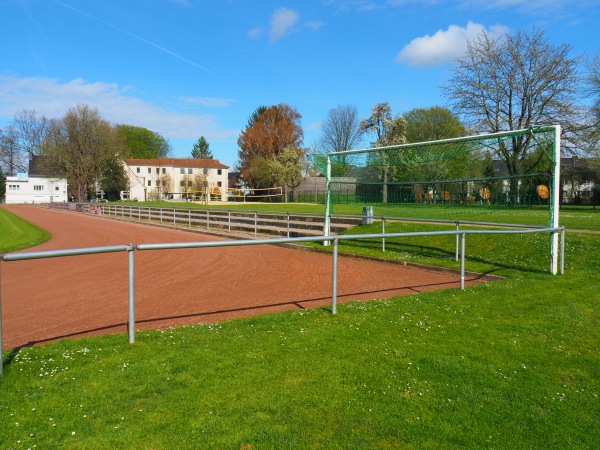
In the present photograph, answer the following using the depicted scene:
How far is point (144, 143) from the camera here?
109 meters

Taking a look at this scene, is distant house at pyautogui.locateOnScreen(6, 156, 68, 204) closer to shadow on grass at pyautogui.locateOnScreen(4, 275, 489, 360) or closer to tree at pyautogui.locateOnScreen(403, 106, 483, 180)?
tree at pyautogui.locateOnScreen(403, 106, 483, 180)

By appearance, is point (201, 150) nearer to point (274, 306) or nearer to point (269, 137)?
point (269, 137)

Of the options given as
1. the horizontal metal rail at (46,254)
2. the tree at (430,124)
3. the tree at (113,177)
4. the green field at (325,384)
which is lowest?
the green field at (325,384)

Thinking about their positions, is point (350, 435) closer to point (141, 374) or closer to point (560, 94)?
point (141, 374)

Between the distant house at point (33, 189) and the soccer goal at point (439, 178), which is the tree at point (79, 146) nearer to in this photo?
the distant house at point (33, 189)

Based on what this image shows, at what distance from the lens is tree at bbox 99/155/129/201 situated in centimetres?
7231

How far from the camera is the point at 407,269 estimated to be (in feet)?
36.9

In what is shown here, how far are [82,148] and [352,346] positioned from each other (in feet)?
228

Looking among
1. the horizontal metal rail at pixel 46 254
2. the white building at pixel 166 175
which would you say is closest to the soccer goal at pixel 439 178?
the horizontal metal rail at pixel 46 254

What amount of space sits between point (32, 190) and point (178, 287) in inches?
3799

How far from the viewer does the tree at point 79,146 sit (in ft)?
212

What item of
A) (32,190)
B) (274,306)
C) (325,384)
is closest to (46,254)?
(325,384)

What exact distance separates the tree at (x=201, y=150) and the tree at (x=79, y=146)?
128 ft

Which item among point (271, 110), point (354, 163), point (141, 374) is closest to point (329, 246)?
point (354, 163)
